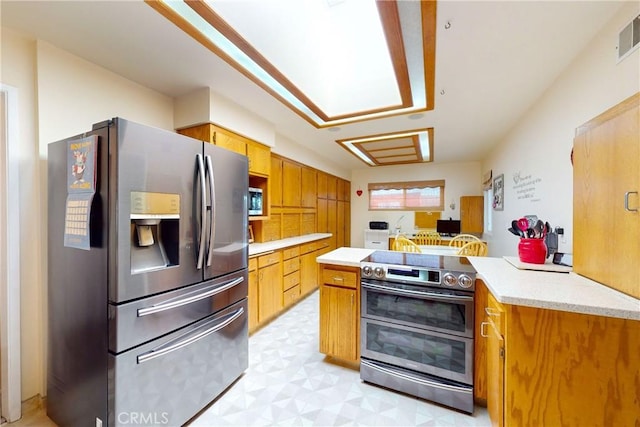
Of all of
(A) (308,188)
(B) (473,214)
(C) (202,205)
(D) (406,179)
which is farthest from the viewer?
(D) (406,179)

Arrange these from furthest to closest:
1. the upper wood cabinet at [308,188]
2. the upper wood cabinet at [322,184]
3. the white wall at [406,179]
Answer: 1. the white wall at [406,179]
2. the upper wood cabinet at [322,184]
3. the upper wood cabinet at [308,188]

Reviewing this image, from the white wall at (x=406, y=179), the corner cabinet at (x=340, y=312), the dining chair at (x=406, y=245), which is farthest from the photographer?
the white wall at (x=406, y=179)

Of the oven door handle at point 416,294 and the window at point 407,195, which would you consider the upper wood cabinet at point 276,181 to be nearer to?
the oven door handle at point 416,294

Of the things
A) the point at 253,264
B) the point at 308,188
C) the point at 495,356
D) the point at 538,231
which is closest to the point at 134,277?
the point at 253,264

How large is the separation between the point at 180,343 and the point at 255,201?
1.71 m

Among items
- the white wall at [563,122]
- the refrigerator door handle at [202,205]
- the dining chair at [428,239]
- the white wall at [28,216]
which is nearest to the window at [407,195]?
the dining chair at [428,239]

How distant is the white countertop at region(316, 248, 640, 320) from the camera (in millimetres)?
994

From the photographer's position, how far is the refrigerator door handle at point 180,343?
4.25ft

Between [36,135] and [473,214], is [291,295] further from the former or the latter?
[473,214]

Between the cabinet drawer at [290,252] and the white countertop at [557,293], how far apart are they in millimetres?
2128

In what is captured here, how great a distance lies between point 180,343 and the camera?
144cm

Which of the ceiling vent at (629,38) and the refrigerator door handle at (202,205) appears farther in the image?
the refrigerator door handle at (202,205)

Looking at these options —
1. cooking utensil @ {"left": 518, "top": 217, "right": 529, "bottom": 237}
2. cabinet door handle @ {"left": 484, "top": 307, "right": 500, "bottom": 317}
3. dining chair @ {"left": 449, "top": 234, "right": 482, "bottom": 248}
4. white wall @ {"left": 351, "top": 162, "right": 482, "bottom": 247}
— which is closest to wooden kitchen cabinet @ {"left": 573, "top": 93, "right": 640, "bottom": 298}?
cooking utensil @ {"left": 518, "top": 217, "right": 529, "bottom": 237}

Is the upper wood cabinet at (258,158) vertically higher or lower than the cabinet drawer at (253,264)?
higher
